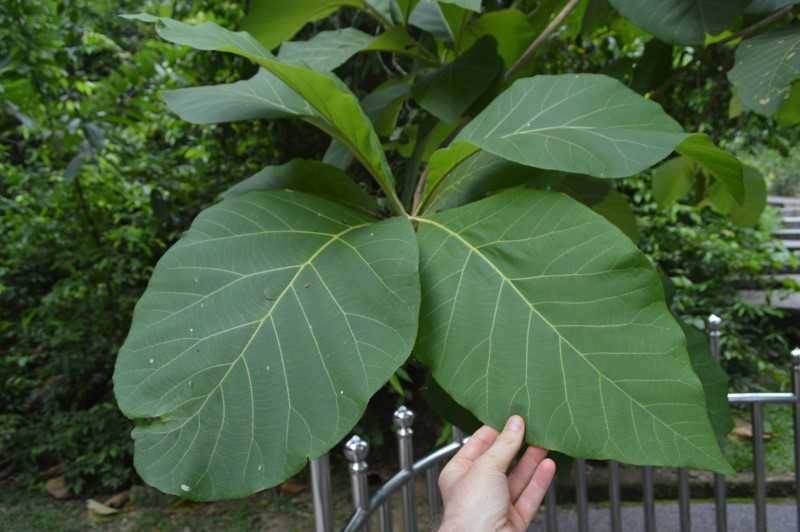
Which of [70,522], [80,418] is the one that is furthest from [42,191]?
[70,522]

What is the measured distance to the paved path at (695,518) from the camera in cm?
259

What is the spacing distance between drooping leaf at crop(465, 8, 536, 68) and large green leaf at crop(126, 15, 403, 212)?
38 cm

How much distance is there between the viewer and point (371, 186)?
7.49 feet

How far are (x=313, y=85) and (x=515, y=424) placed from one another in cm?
28

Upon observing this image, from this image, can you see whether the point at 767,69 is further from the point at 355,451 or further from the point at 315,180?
the point at 355,451

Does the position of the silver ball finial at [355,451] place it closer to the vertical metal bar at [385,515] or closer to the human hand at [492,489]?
the vertical metal bar at [385,515]

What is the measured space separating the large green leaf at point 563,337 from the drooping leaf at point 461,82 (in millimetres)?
276

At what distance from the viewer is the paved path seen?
2586mm

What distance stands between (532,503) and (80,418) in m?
3.03

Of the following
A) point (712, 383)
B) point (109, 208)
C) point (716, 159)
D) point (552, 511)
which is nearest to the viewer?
point (716, 159)

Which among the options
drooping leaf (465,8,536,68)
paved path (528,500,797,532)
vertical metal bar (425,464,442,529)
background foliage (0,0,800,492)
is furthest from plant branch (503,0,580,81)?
paved path (528,500,797,532)

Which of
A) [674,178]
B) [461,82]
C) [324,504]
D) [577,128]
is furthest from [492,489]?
[674,178]

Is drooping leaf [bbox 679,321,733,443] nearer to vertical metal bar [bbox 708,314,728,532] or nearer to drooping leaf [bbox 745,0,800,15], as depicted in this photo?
drooping leaf [bbox 745,0,800,15]

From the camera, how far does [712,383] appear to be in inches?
26.6
